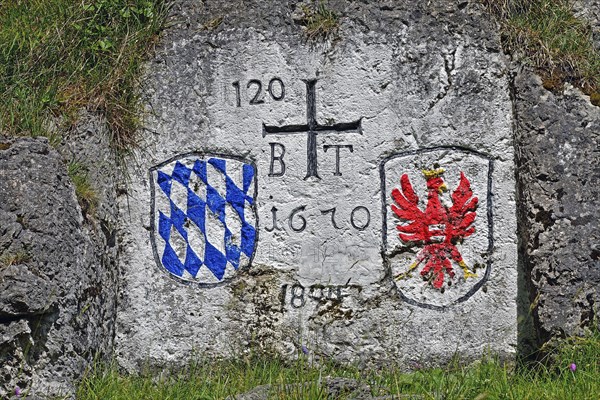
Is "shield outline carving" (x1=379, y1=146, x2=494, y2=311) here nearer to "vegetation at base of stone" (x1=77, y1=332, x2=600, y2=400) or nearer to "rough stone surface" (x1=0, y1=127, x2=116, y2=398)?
"vegetation at base of stone" (x1=77, y1=332, x2=600, y2=400)

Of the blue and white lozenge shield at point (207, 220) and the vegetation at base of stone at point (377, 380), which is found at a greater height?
the blue and white lozenge shield at point (207, 220)

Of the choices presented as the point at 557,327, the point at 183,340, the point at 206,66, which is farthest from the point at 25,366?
the point at 557,327

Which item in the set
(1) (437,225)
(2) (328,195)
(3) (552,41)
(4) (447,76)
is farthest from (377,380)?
A: (3) (552,41)

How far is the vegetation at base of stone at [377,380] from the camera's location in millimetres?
3221

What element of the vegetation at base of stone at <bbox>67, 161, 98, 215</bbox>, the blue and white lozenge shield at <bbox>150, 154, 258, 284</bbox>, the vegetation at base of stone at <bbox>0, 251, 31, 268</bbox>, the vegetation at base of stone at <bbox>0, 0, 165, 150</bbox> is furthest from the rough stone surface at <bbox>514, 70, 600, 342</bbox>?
the vegetation at base of stone at <bbox>0, 251, 31, 268</bbox>

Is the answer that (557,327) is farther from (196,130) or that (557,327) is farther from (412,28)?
(196,130)

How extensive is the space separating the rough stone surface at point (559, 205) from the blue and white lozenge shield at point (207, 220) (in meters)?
1.20

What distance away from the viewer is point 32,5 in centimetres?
422

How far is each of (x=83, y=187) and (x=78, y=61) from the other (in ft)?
2.10

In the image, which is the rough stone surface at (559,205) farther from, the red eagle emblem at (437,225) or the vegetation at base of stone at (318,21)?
the vegetation at base of stone at (318,21)

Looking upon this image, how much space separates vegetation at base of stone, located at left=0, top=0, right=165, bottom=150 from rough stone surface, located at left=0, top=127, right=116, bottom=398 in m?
0.39

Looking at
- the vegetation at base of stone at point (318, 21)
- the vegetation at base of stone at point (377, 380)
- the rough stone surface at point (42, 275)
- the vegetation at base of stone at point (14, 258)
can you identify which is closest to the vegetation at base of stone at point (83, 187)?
the rough stone surface at point (42, 275)

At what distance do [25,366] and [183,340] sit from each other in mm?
757

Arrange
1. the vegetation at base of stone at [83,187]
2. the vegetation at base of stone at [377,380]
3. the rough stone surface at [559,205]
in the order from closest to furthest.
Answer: the vegetation at base of stone at [377,380] < the rough stone surface at [559,205] < the vegetation at base of stone at [83,187]
